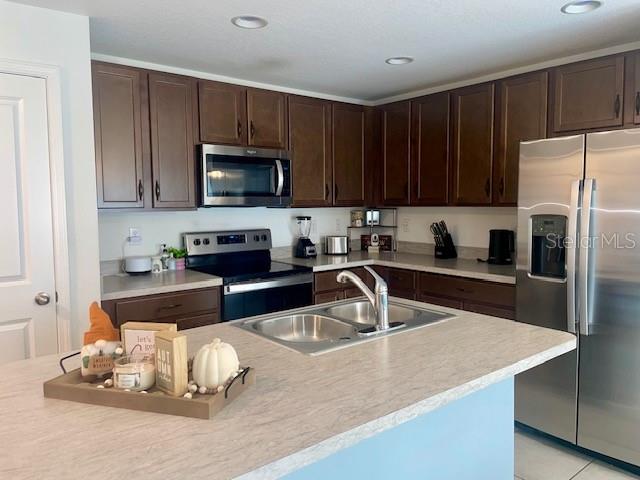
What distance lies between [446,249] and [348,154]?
116cm

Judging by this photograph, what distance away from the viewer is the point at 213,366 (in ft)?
3.83

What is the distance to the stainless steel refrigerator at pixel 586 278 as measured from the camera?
2414 millimetres

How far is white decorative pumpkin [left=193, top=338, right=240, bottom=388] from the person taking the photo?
1.17m

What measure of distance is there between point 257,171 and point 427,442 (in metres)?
2.48

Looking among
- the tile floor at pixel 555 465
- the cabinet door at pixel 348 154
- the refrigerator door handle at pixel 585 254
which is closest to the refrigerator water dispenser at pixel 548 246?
the refrigerator door handle at pixel 585 254

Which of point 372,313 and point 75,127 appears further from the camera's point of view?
point 75,127

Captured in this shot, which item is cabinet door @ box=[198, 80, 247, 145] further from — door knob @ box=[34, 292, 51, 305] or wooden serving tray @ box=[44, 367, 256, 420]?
wooden serving tray @ box=[44, 367, 256, 420]

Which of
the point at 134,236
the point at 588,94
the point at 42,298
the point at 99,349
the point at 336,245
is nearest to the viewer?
the point at 99,349

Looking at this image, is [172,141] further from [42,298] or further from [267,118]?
[42,298]

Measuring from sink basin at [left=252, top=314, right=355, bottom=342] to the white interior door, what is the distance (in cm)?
119

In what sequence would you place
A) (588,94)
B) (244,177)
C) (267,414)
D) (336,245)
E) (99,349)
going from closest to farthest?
(267,414) → (99,349) → (588,94) → (244,177) → (336,245)

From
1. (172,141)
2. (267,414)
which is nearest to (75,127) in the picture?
(172,141)

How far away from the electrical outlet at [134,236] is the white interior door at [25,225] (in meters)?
0.99

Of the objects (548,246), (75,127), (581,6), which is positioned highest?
(581,6)
